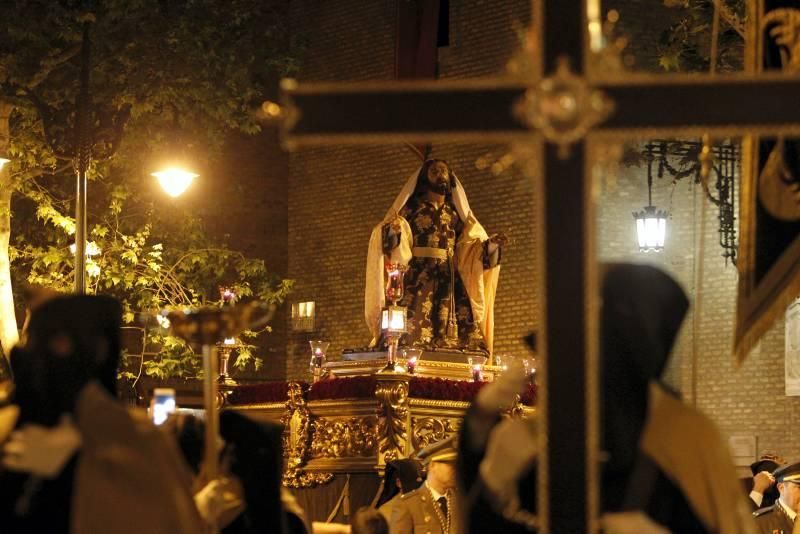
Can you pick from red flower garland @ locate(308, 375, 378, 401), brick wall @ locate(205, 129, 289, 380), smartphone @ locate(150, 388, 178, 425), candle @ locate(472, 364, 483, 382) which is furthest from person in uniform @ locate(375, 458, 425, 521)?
brick wall @ locate(205, 129, 289, 380)

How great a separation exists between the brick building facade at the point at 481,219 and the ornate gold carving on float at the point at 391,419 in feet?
25.4

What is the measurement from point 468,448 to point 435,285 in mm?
14057

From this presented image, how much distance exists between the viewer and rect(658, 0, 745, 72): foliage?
17812 mm

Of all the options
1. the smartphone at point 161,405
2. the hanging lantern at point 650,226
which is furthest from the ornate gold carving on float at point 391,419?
the hanging lantern at point 650,226

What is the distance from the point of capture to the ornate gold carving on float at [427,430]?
16828 mm

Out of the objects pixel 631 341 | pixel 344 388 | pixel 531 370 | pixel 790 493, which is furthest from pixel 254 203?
pixel 631 341

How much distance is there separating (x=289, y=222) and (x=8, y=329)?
10488 mm

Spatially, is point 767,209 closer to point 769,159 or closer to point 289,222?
point 769,159

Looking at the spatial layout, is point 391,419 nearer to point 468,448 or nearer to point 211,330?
point 468,448

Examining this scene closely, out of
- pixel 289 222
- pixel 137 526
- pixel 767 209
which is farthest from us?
pixel 289 222

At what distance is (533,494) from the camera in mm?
5543

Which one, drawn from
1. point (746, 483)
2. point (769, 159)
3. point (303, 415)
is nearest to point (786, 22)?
point (769, 159)

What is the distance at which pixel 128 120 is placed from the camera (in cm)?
2462

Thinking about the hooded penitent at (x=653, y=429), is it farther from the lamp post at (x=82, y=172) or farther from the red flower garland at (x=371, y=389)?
the lamp post at (x=82, y=172)
